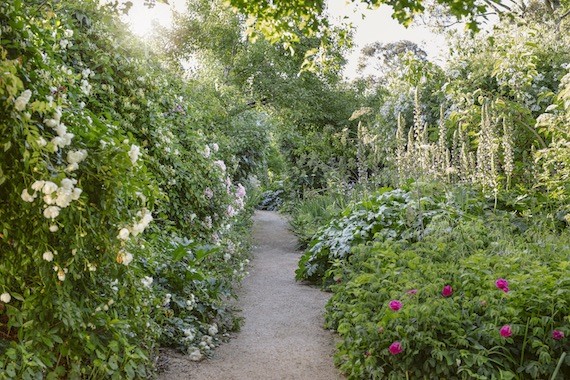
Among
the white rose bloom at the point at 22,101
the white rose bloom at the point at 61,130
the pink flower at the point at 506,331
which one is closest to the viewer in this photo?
the white rose bloom at the point at 22,101

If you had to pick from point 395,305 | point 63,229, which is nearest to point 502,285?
point 395,305

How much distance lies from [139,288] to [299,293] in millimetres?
3142

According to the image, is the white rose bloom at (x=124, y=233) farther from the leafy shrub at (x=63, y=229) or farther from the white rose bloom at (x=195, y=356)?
the white rose bloom at (x=195, y=356)

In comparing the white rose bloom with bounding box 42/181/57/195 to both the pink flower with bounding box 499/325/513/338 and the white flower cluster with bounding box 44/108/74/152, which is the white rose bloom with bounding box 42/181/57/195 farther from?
the pink flower with bounding box 499/325/513/338

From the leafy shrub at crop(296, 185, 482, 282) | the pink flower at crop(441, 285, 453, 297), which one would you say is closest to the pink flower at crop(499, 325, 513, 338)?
the pink flower at crop(441, 285, 453, 297)

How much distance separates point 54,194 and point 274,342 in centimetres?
252

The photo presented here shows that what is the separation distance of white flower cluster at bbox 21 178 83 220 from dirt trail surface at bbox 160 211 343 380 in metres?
1.67

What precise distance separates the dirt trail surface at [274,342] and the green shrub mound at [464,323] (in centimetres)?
35

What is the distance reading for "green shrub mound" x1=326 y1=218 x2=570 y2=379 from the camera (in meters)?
3.06

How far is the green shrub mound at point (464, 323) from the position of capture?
120 inches

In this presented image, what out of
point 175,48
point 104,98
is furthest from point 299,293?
point 175,48

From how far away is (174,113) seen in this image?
608 centimetres

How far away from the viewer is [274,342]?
173 inches

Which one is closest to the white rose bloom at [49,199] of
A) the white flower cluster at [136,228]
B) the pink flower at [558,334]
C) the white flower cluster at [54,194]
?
the white flower cluster at [54,194]
